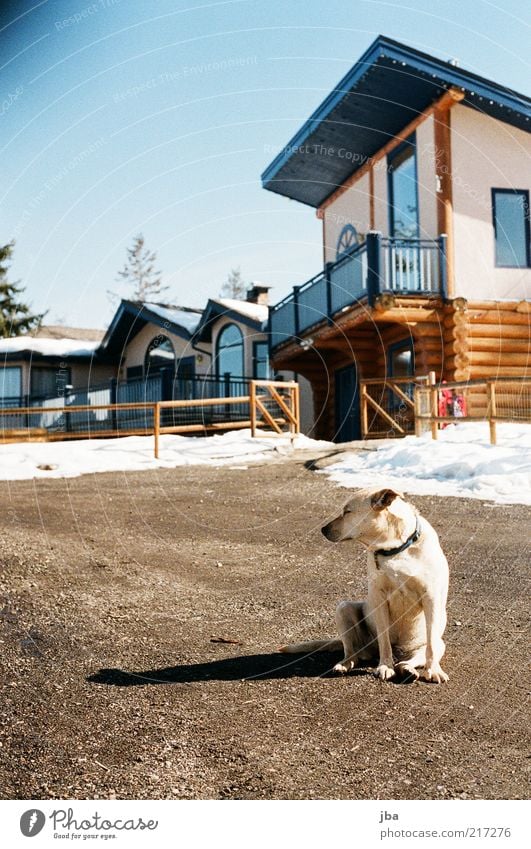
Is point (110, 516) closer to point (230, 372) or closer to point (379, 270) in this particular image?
point (379, 270)

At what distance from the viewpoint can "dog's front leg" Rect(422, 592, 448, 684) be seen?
8.11ft

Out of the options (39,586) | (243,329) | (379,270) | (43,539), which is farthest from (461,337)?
(39,586)

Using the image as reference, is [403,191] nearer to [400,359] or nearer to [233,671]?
[400,359]

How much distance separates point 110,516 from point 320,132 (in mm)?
7218

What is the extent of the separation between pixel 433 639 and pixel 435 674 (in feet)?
0.38

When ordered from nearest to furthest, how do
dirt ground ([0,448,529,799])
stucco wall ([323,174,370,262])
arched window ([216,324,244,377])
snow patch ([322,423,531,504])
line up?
1. dirt ground ([0,448,529,799])
2. snow patch ([322,423,531,504])
3. stucco wall ([323,174,370,262])
4. arched window ([216,324,244,377])

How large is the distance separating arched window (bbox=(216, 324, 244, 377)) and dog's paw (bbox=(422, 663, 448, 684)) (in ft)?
39.3

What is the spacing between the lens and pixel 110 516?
5371 mm

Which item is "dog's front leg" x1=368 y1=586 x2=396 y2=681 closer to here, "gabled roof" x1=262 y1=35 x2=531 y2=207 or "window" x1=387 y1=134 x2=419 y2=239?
"gabled roof" x1=262 y1=35 x2=531 y2=207

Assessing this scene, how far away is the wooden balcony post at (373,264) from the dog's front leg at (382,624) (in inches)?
335

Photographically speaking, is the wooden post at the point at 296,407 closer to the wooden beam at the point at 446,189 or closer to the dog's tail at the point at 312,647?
the wooden beam at the point at 446,189

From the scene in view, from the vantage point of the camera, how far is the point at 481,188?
36.7 feet

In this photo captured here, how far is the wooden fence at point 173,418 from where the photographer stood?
10609 mm

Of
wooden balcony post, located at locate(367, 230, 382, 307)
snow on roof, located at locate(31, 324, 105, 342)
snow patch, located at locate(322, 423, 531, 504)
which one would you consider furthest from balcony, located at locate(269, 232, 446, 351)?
snow on roof, located at locate(31, 324, 105, 342)
